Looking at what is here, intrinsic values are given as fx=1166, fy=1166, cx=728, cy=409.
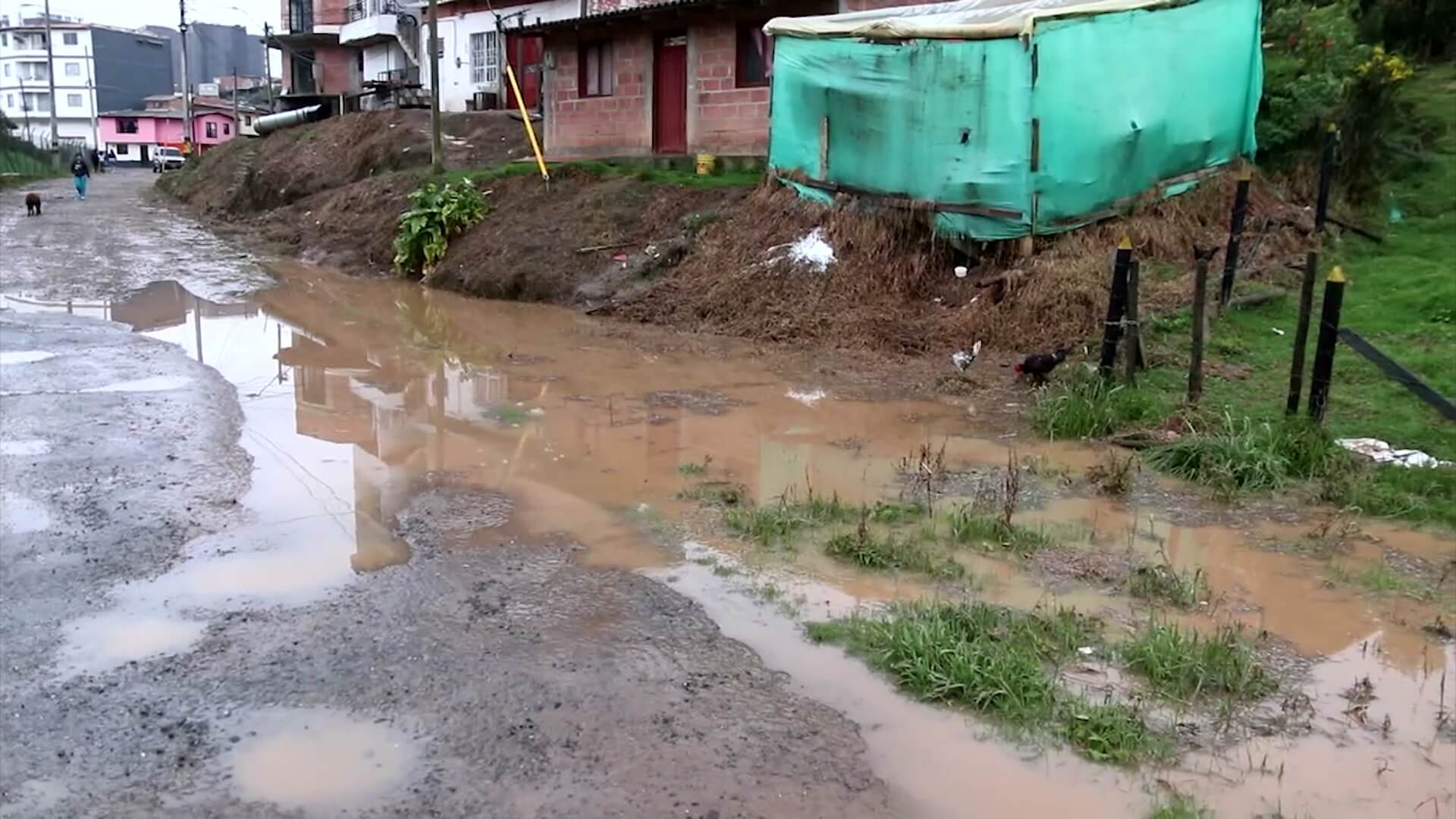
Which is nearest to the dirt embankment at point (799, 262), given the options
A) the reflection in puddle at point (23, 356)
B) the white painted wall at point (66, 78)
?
the reflection in puddle at point (23, 356)

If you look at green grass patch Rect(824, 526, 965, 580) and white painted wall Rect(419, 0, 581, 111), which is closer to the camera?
green grass patch Rect(824, 526, 965, 580)

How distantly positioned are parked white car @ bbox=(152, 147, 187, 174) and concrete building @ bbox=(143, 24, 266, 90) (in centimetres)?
3003

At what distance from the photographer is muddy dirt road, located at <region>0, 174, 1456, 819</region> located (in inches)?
163

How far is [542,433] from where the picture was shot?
30.0 ft

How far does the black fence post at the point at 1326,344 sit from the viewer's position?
7.49 meters

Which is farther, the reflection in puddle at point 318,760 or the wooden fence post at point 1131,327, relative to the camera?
the wooden fence post at point 1131,327

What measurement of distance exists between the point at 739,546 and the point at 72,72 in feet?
317

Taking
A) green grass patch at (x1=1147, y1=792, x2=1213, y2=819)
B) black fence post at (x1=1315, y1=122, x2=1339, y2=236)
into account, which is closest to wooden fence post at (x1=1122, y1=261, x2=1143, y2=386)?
black fence post at (x1=1315, y1=122, x2=1339, y2=236)

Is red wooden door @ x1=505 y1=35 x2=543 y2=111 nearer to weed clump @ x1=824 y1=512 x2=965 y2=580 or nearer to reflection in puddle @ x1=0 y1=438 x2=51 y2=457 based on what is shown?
reflection in puddle @ x1=0 y1=438 x2=51 y2=457

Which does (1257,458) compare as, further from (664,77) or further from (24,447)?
(664,77)

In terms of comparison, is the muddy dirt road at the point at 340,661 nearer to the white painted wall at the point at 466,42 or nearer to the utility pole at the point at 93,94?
the white painted wall at the point at 466,42

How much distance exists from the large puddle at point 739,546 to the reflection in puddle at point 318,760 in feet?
0.11

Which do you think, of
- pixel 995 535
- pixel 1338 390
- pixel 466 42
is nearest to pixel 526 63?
pixel 466 42

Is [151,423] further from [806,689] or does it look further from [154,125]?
[154,125]
